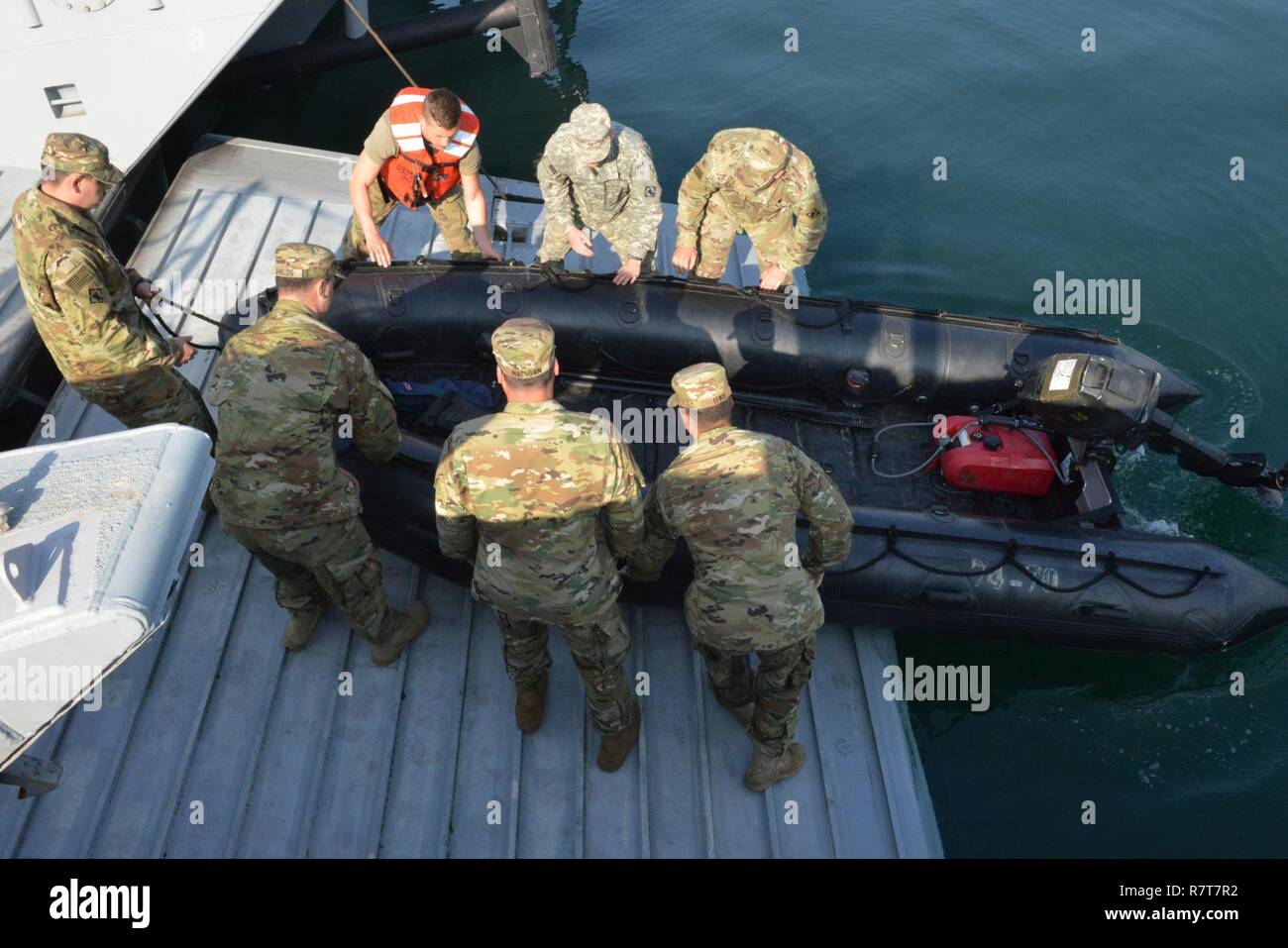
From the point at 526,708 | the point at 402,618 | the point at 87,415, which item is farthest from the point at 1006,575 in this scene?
the point at 87,415

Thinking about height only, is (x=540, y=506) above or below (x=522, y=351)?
below

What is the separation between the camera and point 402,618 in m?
3.25

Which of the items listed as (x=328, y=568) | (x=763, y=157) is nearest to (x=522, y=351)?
(x=328, y=568)

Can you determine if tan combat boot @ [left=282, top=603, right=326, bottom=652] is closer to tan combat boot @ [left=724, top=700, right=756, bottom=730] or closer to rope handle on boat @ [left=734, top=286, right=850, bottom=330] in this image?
tan combat boot @ [left=724, top=700, right=756, bottom=730]

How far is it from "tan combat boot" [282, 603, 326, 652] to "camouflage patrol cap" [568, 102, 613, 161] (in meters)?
2.10

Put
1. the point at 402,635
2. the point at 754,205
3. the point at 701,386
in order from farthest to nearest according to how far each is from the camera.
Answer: the point at 754,205, the point at 402,635, the point at 701,386

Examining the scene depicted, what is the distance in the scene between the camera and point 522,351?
2295 mm

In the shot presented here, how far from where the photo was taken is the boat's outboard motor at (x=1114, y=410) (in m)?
3.39

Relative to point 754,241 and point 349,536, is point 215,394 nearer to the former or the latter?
point 349,536

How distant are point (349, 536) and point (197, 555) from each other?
110 centimetres

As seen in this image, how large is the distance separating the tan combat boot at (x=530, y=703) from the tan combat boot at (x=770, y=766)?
731mm

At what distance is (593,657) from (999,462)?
2043 millimetres

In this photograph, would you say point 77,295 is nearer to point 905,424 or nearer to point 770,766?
point 770,766

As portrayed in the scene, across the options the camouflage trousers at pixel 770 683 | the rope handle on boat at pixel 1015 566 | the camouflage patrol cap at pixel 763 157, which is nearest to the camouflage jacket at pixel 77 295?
the camouflage trousers at pixel 770 683
